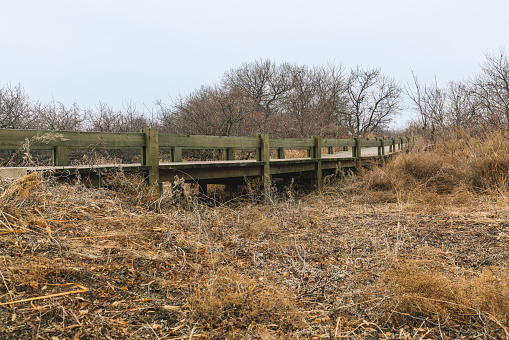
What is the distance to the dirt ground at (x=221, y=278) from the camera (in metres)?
2.20

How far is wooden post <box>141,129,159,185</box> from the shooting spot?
5387mm

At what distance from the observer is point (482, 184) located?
23.5 feet

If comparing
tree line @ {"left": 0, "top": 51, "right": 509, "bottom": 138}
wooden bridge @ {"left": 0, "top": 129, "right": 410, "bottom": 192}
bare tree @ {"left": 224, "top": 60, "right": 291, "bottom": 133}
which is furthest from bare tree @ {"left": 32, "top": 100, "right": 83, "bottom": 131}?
bare tree @ {"left": 224, "top": 60, "right": 291, "bottom": 133}

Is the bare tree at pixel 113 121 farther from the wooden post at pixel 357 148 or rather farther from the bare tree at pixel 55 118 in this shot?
the wooden post at pixel 357 148

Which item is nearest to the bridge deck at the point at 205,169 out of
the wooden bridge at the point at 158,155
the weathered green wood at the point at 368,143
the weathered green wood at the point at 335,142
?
the wooden bridge at the point at 158,155

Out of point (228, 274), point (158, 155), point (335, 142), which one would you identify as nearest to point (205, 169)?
point (158, 155)

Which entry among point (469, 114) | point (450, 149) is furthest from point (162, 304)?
point (469, 114)

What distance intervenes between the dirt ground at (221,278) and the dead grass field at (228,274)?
11 mm

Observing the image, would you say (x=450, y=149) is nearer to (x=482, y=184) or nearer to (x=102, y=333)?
(x=482, y=184)

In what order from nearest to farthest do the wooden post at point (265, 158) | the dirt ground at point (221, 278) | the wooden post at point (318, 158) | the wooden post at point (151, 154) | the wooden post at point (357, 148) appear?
the dirt ground at point (221, 278)
the wooden post at point (151, 154)
the wooden post at point (265, 158)
the wooden post at point (318, 158)
the wooden post at point (357, 148)

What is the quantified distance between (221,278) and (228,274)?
174mm

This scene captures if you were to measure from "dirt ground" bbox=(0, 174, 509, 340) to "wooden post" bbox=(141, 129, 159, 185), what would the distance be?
902 millimetres

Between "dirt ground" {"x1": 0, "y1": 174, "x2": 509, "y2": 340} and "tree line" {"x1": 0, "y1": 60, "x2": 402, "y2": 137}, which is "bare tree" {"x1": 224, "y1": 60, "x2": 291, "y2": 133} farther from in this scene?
"dirt ground" {"x1": 0, "y1": 174, "x2": 509, "y2": 340}

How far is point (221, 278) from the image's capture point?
9.22ft
